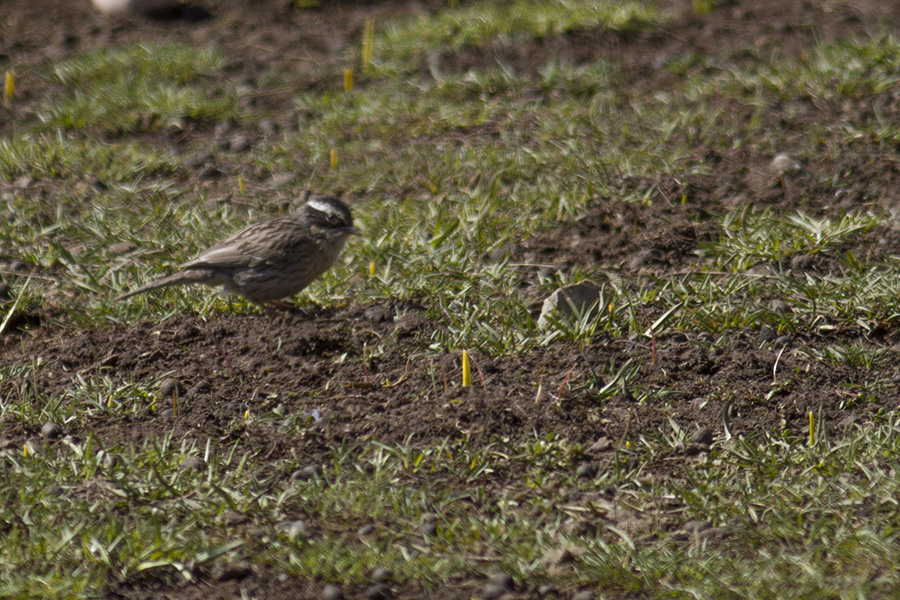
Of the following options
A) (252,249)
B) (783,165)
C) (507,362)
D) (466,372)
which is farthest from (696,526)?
(783,165)

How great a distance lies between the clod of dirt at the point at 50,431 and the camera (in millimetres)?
5422

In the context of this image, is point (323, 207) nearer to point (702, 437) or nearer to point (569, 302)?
point (569, 302)

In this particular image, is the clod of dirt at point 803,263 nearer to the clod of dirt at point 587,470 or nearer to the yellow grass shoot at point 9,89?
the clod of dirt at point 587,470

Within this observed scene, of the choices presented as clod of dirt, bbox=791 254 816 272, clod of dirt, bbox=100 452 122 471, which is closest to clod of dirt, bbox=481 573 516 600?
clod of dirt, bbox=100 452 122 471

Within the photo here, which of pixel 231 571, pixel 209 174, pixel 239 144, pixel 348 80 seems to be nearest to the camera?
pixel 231 571

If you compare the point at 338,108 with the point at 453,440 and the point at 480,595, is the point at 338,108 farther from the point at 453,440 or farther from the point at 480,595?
the point at 480,595

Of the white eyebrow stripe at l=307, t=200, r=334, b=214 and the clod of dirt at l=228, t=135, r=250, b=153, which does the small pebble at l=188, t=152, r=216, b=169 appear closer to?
the clod of dirt at l=228, t=135, r=250, b=153

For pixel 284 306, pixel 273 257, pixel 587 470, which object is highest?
pixel 273 257

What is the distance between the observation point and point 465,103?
9.20 metres

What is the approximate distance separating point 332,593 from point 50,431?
184 centimetres

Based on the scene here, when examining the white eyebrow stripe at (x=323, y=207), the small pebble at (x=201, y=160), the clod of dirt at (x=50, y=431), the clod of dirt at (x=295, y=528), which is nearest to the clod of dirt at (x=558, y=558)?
the clod of dirt at (x=295, y=528)

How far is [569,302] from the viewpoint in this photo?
20.4ft

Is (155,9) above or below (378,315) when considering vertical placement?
above

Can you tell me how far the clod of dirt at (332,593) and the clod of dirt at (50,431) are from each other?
1.78 m
